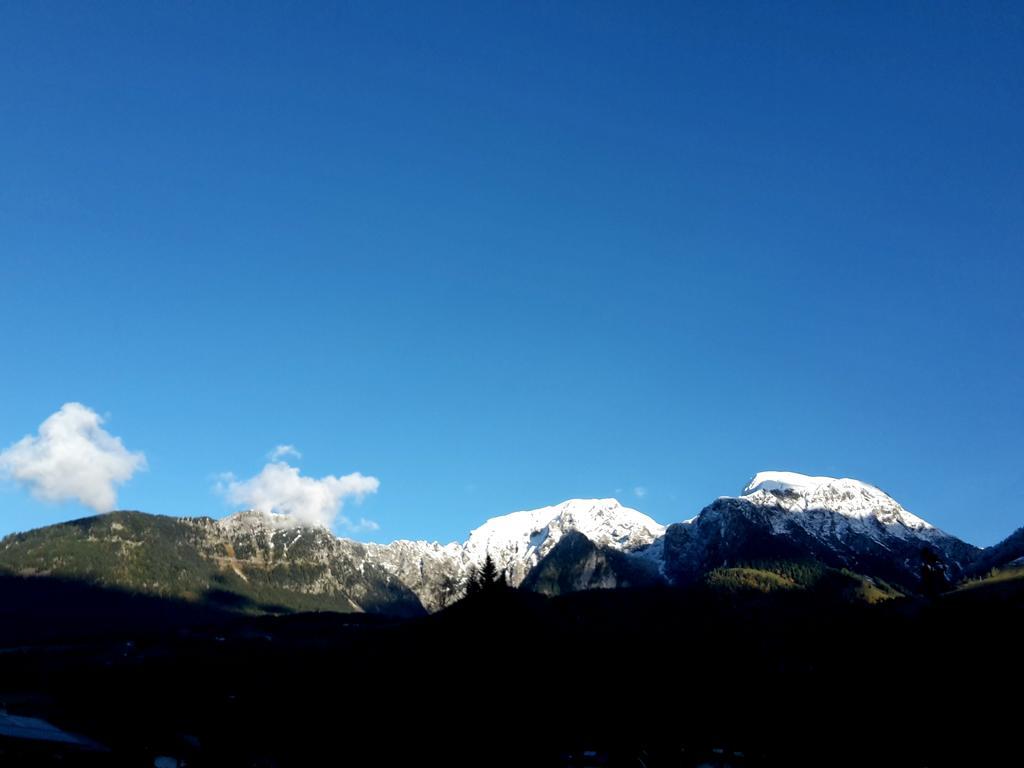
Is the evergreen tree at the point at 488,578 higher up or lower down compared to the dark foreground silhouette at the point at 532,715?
higher up

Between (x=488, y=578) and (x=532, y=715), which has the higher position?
(x=488, y=578)

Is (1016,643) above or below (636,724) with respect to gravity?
above

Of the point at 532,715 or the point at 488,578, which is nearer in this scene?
the point at 532,715

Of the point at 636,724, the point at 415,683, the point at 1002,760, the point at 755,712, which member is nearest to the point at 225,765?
the point at 415,683

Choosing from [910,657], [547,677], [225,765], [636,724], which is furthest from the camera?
[910,657]

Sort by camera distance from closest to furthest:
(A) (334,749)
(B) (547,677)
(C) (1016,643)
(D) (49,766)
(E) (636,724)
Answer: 1. (D) (49,766)
2. (A) (334,749)
3. (B) (547,677)
4. (E) (636,724)
5. (C) (1016,643)

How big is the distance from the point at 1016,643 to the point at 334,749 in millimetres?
155786

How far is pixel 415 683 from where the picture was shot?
135000 mm

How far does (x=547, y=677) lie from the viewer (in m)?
148

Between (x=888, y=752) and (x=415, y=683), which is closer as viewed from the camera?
(x=888, y=752)

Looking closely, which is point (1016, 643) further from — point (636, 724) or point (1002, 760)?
point (636, 724)

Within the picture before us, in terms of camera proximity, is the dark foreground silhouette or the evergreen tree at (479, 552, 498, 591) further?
the evergreen tree at (479, 552, 498, 591)

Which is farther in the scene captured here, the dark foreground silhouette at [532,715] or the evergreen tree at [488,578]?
the evergreen tree at [488,578]

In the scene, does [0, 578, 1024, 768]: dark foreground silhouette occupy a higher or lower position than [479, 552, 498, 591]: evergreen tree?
lower
